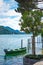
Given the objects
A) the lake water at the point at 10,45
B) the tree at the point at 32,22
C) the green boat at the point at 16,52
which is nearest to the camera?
the tree at the point at 32,22

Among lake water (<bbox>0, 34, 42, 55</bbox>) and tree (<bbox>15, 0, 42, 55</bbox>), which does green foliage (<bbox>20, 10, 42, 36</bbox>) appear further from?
lake water (<bbox>0, 34, 42, 55</bbox>)

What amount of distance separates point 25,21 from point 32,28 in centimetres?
23

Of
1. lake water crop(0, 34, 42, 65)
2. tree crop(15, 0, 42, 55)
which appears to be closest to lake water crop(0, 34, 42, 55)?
lake water crop(0, 34, 42, 65)

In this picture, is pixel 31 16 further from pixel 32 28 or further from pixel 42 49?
pixel 42 49

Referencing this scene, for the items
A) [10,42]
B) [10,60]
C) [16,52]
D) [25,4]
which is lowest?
[10,60]

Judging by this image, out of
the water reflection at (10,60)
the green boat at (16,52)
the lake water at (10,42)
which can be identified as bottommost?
the water reflection at (10,60)

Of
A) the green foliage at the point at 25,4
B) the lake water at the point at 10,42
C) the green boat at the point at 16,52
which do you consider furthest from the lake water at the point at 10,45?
the green foliage at the point at 25,4

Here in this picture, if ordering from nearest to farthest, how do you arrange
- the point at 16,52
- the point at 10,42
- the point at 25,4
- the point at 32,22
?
the point at 25,4 → the point at 32,22 → the point at 16,52 → the point at 10,42

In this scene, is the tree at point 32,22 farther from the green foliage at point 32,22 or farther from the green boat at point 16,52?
the green boat at point 16,52

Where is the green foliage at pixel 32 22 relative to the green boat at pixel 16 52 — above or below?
above

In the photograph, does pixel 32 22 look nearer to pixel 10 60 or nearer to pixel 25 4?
pixel 25 4

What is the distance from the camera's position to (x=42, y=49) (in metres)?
5.38

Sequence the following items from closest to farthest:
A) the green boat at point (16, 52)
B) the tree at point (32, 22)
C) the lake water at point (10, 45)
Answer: the tree at point (32, 22), the green boat at point (16, 52), the lake water at point (10, 45)

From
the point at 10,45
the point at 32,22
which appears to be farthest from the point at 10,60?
the point at 32,22
